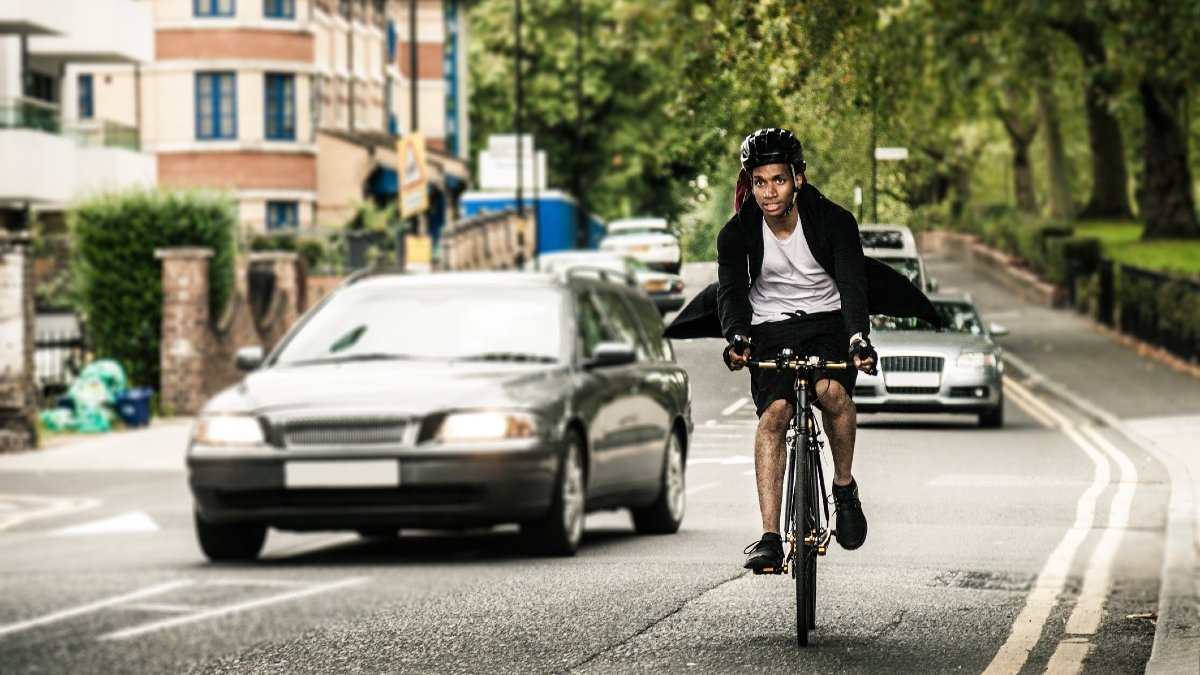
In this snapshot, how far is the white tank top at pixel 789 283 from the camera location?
401 cm

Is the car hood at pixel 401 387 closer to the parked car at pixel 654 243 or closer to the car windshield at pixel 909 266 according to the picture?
the parked car at pixel 654 243

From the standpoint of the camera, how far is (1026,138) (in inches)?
2689

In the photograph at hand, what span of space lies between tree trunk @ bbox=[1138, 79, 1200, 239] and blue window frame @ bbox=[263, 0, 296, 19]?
26.3 meters

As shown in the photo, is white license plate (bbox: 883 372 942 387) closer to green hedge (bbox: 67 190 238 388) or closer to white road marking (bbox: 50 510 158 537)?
white road marking (bbox: 50 510 158 537)

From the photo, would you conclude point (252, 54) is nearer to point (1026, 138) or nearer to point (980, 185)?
point (1026, 138)

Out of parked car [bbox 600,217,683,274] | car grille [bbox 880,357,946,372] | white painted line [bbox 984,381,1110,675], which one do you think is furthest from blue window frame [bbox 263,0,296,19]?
car grille [bbox 880,357,946,372]

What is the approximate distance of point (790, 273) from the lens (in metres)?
4.05

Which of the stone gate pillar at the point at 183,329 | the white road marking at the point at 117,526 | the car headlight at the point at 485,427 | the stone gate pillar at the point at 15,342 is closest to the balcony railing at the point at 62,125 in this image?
the stone gate pillar at the point at 183,329

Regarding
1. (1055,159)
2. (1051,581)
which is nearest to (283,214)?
(1055,159)

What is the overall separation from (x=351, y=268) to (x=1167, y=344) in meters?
20.6

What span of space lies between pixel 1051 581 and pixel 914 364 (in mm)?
3975

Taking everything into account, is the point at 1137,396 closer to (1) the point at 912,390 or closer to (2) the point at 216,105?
(1) the point at 912,390

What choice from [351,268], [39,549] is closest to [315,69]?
[351,268]

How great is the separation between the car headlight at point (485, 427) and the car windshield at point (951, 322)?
7.27 feet
